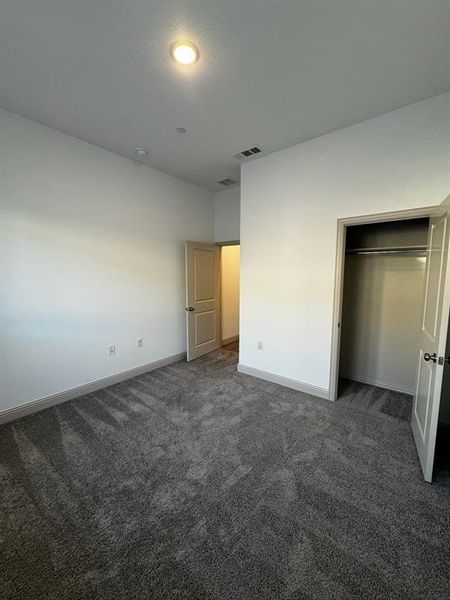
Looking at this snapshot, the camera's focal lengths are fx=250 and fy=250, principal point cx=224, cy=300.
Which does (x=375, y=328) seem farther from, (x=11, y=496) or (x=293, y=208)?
(x=11, y=496)

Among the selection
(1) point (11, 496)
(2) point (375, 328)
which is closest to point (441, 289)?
(2) point (375, 328)

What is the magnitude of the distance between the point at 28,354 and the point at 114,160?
2615mm

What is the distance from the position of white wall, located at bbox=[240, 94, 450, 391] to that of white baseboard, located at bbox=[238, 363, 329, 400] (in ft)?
0.17

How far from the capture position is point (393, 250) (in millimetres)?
3121

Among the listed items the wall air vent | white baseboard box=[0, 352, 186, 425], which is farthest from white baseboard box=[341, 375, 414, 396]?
the wall air vent

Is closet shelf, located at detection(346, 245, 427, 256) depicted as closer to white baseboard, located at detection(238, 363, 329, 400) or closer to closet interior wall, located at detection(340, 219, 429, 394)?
closet interior wall, located at detection(340, 219, 429, 394)

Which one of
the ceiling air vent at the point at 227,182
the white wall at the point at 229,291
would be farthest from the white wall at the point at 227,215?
the white wall at the point at 229,291

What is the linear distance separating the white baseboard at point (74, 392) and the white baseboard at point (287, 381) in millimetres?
1367

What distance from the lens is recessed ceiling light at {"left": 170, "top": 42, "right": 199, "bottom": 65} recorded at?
174 centimetres

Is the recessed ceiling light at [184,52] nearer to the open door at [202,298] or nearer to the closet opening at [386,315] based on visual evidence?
the closet opening at [386,315]

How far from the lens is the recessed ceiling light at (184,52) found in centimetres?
174

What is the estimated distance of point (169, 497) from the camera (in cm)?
172

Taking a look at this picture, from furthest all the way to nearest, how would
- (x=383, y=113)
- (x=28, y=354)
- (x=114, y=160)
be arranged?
1. (x=114, y=160)
2. (x=28, y=354)
3. (x=383, y=113)

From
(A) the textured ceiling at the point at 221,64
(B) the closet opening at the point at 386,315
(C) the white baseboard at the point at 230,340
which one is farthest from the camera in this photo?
(C) the white baseboard at the point at 230,340
